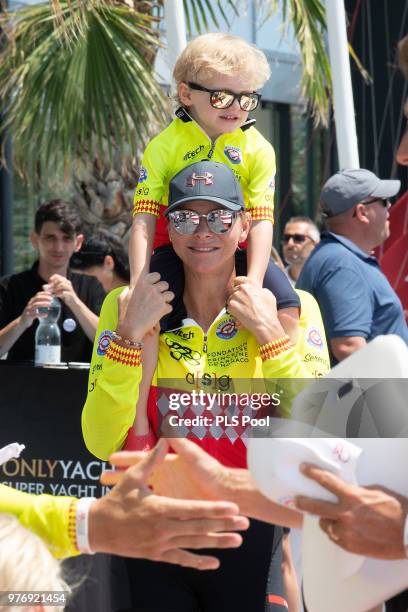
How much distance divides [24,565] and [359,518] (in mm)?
614

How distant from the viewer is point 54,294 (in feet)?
17.8

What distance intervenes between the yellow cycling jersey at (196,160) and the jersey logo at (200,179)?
52 centimetres

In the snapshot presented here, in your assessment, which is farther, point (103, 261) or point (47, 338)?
point (103, 261)

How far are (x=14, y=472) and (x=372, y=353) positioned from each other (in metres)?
3.24

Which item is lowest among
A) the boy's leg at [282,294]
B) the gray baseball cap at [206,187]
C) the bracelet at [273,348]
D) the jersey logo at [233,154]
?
the bracelet at [273,348]

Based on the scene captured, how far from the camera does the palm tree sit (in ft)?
23.6

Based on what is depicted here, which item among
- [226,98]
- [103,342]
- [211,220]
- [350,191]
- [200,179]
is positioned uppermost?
[226,98]

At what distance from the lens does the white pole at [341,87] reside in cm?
586

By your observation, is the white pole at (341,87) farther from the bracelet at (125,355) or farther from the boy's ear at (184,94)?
the bracelet at (125,355)

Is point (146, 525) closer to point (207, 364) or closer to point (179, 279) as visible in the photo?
point (207, 364)

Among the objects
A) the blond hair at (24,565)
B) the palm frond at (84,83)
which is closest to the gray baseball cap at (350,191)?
the palm frond at (84,83)

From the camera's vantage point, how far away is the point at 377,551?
196cm

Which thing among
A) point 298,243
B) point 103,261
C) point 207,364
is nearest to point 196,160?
point 207,364
